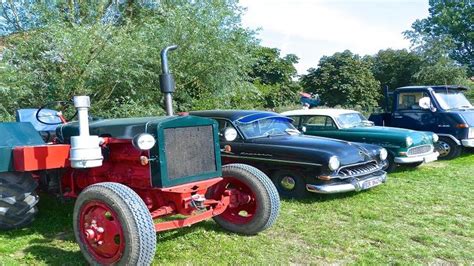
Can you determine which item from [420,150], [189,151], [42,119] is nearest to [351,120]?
[420,150]

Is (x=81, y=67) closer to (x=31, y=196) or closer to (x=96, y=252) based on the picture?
(x=31, y=196)

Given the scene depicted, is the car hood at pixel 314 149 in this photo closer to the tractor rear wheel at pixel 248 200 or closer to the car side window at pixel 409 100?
the tractor rear wheel at pixel 248 200

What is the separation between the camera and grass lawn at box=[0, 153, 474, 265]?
13.5 ft

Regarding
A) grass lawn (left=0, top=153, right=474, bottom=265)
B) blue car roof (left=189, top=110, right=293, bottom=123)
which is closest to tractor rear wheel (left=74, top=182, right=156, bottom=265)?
grass lawn (left=0, top=153, right=474, bottom=265)

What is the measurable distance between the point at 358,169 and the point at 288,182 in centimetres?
112

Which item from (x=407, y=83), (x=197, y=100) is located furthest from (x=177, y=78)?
(x=407, y=83)

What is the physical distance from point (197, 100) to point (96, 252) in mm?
8900

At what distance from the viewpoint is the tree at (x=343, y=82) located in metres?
28.1

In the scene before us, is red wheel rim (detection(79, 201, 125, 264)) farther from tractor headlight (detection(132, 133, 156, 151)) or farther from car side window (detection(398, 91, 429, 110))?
car side window (detection(398, 91, 429, 110))

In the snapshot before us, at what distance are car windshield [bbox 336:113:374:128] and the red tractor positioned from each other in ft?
16.3

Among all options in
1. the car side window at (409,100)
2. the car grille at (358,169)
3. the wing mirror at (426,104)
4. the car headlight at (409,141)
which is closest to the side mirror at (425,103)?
the wing mirror at (426,104)

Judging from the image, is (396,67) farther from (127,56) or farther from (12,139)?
(12,139)

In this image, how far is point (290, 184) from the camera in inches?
263

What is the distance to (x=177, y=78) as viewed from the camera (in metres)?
11.7
